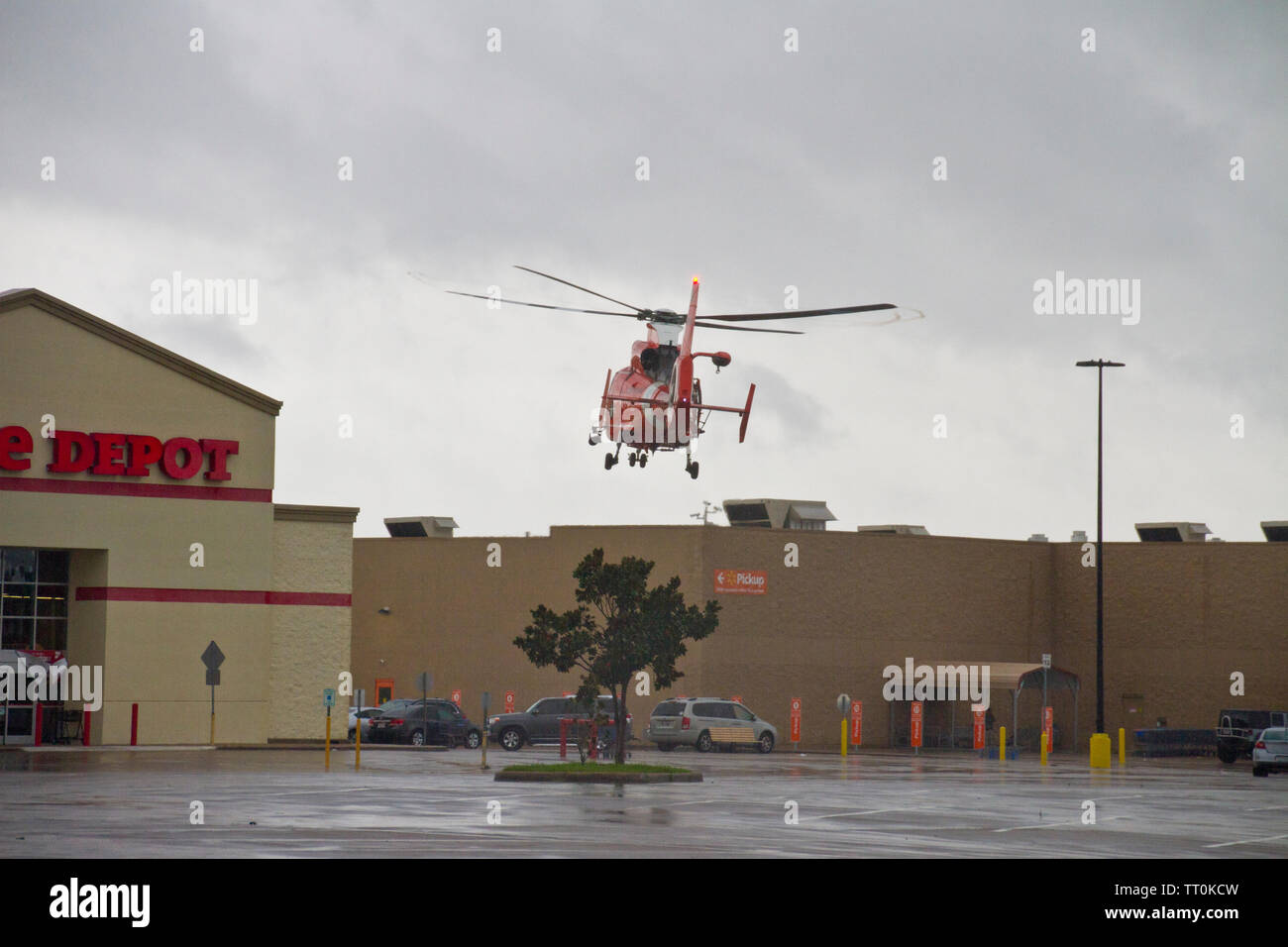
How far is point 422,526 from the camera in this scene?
67.4 m

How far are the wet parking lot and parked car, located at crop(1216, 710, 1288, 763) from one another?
47.5ft

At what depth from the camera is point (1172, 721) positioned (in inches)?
2442

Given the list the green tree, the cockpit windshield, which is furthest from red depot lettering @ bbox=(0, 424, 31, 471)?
the green tree

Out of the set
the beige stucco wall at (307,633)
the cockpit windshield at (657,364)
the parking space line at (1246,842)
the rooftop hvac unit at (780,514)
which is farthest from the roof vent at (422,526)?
the parking space line at (1246,842)

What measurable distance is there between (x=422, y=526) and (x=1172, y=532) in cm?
3144

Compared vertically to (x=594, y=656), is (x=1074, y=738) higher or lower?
lower

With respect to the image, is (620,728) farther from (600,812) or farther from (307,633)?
(307,633)

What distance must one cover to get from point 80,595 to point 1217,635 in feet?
135

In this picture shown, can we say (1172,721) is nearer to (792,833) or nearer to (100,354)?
(100,354)

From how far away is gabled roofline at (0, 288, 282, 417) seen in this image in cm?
4184

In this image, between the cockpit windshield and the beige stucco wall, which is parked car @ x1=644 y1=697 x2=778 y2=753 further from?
the cockpit windshield

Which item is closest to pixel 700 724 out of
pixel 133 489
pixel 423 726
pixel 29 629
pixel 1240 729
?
pixel 423 726

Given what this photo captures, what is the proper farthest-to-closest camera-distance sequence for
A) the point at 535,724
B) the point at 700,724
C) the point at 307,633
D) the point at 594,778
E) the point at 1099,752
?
the point at 700,724
the point at 535,724
the point at 307,633
the point at 1099,752
the point at 594,778
